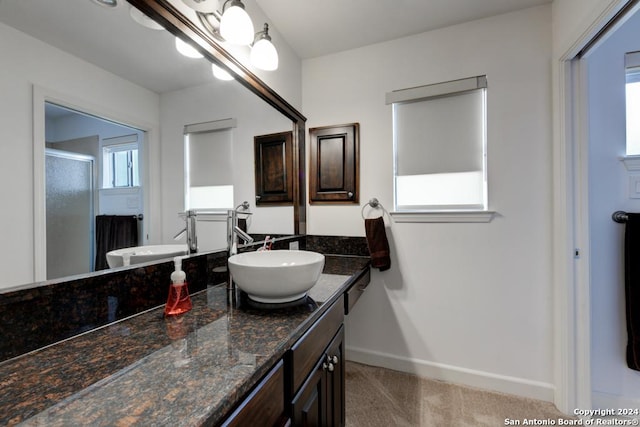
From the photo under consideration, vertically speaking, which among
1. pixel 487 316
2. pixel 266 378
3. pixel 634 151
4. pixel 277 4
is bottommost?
pixel 487 316

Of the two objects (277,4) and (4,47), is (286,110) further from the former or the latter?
(4,47)

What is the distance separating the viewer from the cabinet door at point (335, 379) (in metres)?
1.04

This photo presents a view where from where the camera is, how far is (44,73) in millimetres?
668

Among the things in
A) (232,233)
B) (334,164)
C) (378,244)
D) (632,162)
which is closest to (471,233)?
(378,244)

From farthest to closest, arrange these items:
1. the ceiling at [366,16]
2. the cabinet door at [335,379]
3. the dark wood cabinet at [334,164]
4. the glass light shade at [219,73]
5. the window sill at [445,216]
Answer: the dark wood cabinet at [334,164], the window sill at [445,216], the ceiling at [366,16], the glass light shade at [219,73], the cabinet door at [335,379]

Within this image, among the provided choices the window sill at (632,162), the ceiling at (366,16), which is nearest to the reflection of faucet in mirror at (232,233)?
the ceiling at (366,16)

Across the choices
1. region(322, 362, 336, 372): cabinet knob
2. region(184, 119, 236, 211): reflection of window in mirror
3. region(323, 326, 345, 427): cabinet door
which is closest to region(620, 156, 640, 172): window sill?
region(323, 326, 345, 427): cabinet door

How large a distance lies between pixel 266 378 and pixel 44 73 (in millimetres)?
936

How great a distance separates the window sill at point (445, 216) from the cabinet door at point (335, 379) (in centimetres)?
93

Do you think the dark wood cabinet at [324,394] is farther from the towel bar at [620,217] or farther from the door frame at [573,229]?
the towel bar at [620,217]

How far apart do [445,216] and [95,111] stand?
1793 millimetres

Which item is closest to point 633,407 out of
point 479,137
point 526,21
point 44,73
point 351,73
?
point 479,137

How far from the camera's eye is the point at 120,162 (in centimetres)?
85

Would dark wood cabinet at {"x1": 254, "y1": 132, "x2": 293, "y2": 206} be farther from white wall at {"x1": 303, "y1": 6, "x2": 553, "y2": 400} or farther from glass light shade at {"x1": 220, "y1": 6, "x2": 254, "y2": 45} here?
glass light shade at {"x1": 220, "y1": 6, "x2": 254, "y2": 45}
